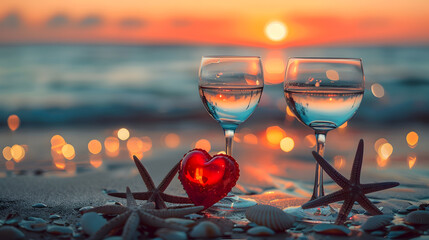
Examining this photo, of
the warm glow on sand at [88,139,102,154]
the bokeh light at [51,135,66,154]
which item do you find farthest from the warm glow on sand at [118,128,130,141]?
the bokeh light at [51,135,66,154]

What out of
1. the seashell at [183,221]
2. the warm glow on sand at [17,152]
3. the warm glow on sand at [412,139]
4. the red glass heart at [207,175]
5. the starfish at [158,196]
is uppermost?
the warm glow on sand at [412,139]

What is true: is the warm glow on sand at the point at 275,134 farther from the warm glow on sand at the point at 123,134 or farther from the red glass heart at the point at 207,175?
the red glass heart at the point at 207,175

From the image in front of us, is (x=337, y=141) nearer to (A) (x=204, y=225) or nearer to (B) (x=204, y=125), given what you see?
(B) (x=204, y=125)

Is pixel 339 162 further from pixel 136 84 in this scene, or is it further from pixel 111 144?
pixel 136 84

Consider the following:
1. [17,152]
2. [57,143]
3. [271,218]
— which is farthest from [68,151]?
[271,218]

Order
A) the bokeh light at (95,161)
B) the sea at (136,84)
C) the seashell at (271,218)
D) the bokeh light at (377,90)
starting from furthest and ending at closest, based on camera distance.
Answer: the bokeh light at (377,90), the sea at (136,84), the bokeh light at (95,161), the seashell at (271,218)

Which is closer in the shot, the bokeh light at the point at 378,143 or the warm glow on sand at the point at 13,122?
the bokeh light at the point at 378,143

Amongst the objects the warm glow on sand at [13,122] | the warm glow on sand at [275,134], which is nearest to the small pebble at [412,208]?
the warm glow on sand at [275,134]
